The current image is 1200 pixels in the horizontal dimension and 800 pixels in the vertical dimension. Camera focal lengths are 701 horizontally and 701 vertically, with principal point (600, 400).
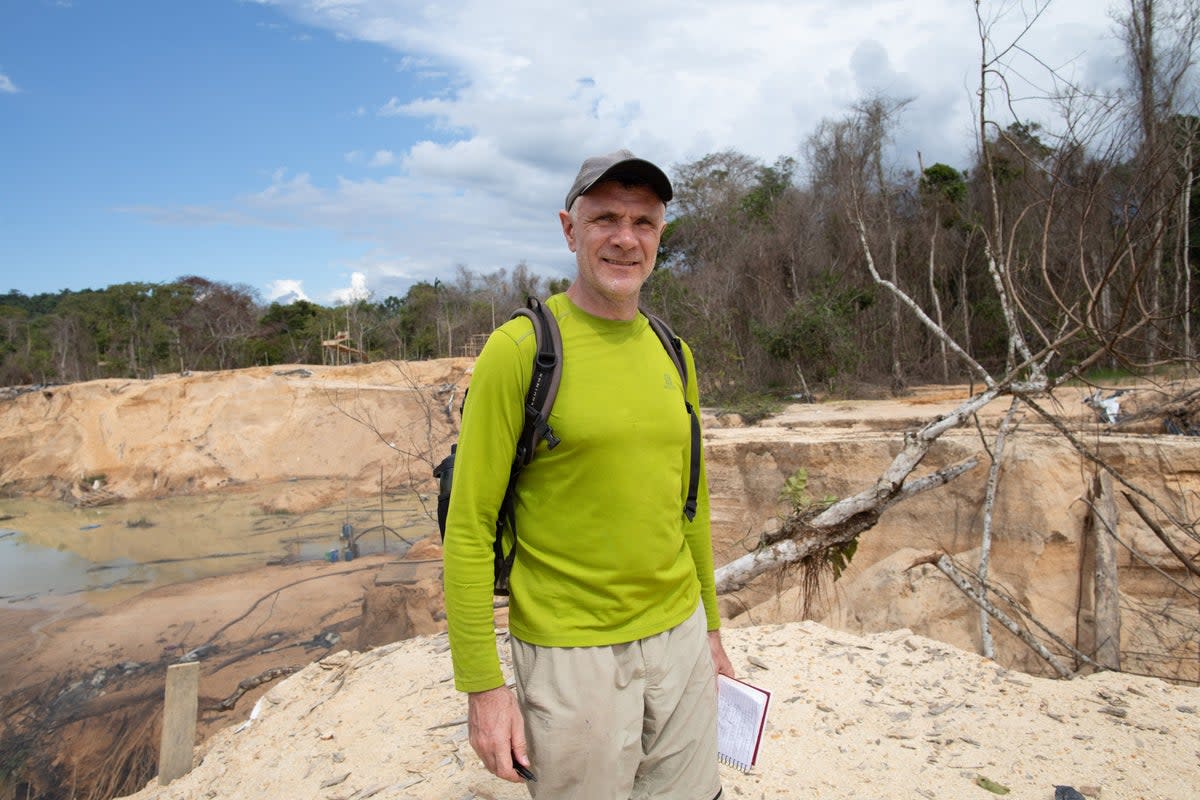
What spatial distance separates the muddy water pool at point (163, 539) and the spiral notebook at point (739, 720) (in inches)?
430

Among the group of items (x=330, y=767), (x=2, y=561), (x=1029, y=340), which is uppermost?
(x=1029, y=340)

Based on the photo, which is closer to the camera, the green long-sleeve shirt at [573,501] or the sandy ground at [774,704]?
the green long-sleeve shirt at [573,501]

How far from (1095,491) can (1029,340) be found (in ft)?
28.5

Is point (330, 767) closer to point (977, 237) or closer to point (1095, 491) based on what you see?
point (1095, 491)

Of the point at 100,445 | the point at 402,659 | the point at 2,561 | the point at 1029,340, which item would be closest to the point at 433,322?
the point at 100,445

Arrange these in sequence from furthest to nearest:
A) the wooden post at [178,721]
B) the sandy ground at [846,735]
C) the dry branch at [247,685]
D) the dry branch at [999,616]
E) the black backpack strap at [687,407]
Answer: the dry branch at [247,685] → the dry branch at [999,616] → the wooden post at [178,721] → the sandy ground at [846,735] → the black backpack strap at [687,407]

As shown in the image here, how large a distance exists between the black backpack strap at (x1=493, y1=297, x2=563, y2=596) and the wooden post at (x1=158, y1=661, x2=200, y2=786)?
340cm

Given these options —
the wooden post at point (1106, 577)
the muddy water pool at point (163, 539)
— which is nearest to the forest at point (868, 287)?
the wooden post at point (1106, 577)

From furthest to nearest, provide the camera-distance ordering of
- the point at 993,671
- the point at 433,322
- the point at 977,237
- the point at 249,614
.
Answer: the point at 433,322
the point at 977,237
the point at 249,614
the point at 993,671

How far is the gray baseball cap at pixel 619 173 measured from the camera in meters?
1.50

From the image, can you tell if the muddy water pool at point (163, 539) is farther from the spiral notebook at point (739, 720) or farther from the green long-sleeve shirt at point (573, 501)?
the green long-sleeve shirt at point (573, 501)

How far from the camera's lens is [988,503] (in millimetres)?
5254

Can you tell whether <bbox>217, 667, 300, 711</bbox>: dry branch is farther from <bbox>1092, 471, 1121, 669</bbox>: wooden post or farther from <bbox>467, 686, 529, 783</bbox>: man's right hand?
<bbox>1092, 471, 1121, 669</bbox>: wooden post

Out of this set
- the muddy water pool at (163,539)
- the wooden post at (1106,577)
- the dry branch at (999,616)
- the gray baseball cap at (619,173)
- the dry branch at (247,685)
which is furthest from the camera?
the muddy water pool at (163,539)
